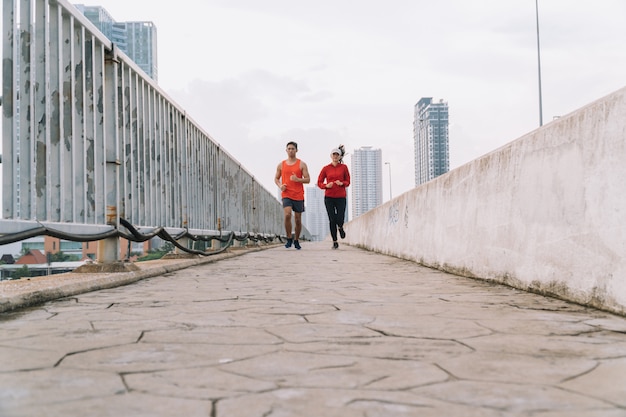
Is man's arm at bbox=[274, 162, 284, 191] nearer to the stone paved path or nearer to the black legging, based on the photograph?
the black legging

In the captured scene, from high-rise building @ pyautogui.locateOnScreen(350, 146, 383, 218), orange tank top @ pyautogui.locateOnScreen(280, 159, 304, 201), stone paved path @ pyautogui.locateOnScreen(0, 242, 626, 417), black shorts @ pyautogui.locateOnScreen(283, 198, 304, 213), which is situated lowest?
stone paved path @ pyautogui.locateOnScreen(0, 242, 626, 417)

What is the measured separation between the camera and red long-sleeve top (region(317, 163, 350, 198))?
10242 millimetres

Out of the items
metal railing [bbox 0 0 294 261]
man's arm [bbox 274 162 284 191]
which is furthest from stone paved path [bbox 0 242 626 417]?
man's arm [bbox 274 162 284 191]

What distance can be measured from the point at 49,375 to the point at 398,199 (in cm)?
716

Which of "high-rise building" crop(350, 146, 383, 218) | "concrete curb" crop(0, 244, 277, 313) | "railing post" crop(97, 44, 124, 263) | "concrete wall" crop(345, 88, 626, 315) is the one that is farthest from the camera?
"high-rise building" crop(350, 146, 383, 218)

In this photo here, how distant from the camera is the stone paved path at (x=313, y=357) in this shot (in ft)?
4.95

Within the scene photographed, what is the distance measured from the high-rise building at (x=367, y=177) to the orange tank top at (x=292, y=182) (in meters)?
97.2

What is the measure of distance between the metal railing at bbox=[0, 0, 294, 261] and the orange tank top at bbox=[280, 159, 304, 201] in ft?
9.66

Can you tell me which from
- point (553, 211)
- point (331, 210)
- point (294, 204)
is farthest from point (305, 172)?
point (553, 211)

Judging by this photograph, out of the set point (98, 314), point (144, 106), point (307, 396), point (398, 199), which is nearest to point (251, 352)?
point (307, 396)

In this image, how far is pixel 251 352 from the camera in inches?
83.0

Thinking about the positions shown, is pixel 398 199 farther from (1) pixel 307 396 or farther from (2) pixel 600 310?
(1) pixel 307 396

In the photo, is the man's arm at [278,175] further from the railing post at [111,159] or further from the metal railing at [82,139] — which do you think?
the railing post at [111,159]

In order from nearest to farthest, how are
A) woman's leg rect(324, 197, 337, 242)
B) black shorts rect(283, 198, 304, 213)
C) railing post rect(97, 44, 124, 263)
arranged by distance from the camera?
railing post rect(97, 44, 124, 263)
black shorts rect(283, 198, 304, 213)
woman's leg rect(324, 197, 337, 242)
